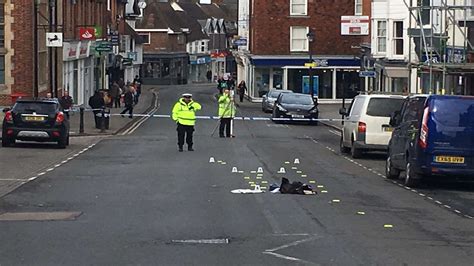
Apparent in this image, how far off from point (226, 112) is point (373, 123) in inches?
313

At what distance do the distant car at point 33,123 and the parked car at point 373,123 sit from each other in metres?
8.78

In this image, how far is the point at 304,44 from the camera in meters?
72.3

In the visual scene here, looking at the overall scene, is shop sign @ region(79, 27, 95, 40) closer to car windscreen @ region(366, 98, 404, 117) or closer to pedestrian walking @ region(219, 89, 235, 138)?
pedestrian walking @ region(219, 89, 235, 138)

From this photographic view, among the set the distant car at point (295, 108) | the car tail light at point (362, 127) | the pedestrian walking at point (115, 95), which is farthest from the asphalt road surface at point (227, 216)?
the pedestrian walking at point (115, 95)

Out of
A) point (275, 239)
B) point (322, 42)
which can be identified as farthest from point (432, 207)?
point (322, 42)

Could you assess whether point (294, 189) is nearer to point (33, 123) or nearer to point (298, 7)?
point (33, 123)

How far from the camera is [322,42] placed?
72625 mm

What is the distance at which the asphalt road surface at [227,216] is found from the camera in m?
10.6

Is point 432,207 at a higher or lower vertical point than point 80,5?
lower

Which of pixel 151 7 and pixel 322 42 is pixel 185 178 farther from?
pixel 151 7

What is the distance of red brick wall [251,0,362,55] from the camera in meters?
72.1

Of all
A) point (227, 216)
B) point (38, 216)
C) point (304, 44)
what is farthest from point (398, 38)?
point (38, 216)

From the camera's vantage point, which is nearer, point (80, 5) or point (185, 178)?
point (185, 178)

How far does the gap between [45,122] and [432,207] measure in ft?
51.3
